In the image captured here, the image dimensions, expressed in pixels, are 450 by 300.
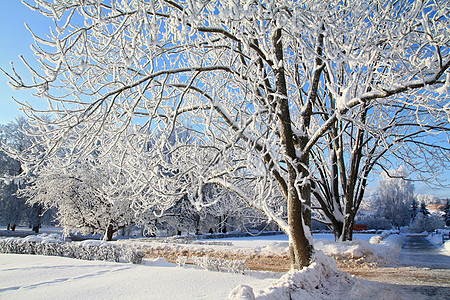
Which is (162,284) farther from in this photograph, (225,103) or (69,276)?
(225,103)

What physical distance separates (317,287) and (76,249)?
9753mm

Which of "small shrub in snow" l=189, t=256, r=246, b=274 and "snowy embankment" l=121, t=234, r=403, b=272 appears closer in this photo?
"small shrub in snow" l=189, t=256, r=246, b=274

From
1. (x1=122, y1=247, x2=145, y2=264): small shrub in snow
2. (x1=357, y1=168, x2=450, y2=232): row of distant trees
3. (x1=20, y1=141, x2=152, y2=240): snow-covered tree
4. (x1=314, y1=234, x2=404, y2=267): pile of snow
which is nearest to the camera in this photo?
(x1=122, y1=247, x2=145, y2=264): small shrub in snow

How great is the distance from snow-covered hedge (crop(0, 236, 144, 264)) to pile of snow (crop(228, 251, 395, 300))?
224 inches

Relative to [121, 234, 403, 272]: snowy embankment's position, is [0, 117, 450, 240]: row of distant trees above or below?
above

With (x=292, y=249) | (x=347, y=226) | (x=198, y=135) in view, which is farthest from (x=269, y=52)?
(x=347, y=226)

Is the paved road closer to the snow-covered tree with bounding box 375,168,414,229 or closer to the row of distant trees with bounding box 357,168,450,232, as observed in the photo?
the row of distant trees with bounding box 357,168,450,232

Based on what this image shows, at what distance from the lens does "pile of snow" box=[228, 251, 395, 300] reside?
3.51m

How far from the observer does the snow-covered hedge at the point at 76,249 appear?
8938mm

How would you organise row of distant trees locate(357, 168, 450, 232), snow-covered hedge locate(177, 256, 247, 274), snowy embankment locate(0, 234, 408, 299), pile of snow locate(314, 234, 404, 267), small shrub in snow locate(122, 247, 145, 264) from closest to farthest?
1. snowy embankment locate(0, 234, 408, 299)
2. snow-covered hedge locate(177, 256, 247, 274)
3. small shrub in snow locate(122, 247, 145, 264)
4. pile of snow locate(314, 234, 404, 267)
5. row of distant trees locate(357, 168, 450, 232)

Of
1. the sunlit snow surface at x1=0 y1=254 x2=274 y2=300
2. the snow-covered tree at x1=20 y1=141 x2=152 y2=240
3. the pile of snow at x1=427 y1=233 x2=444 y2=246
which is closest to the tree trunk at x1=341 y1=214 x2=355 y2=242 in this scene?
the sunlit snow surface at x1=0 y1=254 x2=274 y2=300

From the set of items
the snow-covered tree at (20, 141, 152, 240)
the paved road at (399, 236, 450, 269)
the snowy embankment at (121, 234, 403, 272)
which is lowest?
the paved road at (399, 236, 450, 269)

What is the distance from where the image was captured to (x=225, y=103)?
7.97 metres

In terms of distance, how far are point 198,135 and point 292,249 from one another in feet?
10.5
